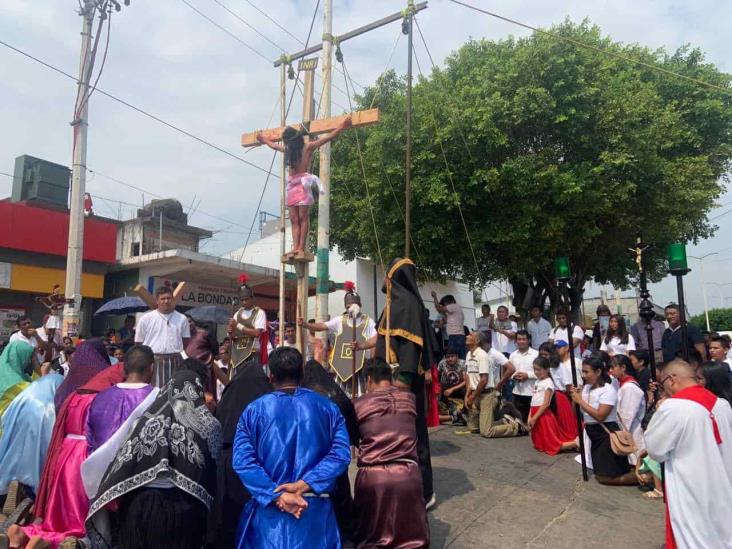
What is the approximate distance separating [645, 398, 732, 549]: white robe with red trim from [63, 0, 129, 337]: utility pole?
9.95m

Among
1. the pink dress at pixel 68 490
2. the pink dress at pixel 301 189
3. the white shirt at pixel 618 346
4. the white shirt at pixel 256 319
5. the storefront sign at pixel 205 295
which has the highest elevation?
the pink dress at pixel 301 189

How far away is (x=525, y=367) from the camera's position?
28.7 feet

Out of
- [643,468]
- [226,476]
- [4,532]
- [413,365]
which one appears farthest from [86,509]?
[643,468]

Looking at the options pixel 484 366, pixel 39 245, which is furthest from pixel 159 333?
pixel 39 245

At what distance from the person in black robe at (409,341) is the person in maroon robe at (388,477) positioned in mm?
912

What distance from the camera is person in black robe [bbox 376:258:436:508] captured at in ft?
17.2

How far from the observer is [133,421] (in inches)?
135

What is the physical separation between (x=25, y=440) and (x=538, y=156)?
11967 millimetres

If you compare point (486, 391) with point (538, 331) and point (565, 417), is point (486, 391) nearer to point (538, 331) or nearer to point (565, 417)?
point (565, 417)

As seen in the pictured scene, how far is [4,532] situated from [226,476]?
2.11 meters

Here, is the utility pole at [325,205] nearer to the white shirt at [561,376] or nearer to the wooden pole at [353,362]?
the wooden pole at [353,362]

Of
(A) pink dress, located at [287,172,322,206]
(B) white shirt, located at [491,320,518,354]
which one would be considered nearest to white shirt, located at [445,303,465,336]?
(B) white shirt, located at [491,320,518,354]

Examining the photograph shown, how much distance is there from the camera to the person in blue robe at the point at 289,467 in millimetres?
3043

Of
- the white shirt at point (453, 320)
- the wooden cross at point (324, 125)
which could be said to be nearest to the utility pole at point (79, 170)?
the wooden cross at point (324, 125)
